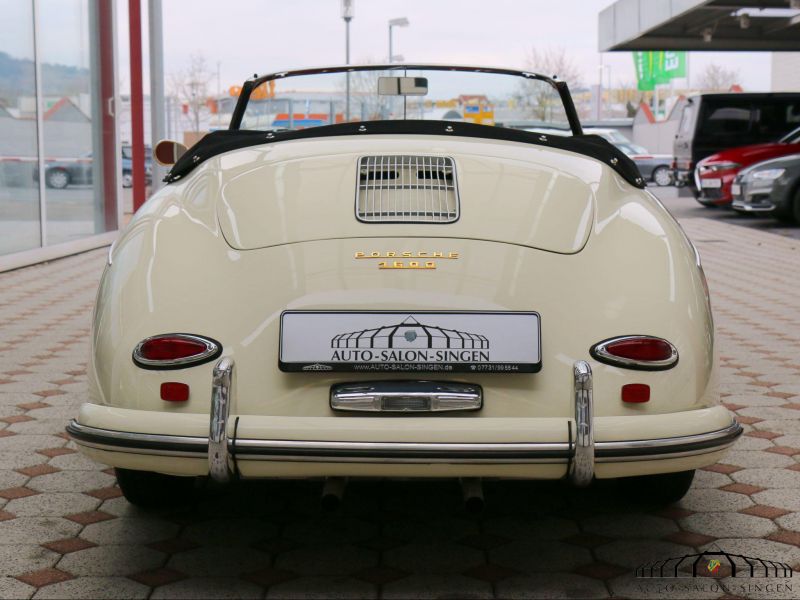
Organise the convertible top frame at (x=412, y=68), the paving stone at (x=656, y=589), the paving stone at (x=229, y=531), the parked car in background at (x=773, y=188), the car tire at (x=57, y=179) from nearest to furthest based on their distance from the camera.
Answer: the paving stone at (x=656, y=589)
the paving stone at (x=229, y=531)
the convertible top frame at (x=412, y=68)
the car tire at (x=57, y=179)
the parked car in background at (x=773, y=188)

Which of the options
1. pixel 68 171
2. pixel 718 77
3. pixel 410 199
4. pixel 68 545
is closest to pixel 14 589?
pixel 68 545

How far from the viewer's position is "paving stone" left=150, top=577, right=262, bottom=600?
2717 millimetres

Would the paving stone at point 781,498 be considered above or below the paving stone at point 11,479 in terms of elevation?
below

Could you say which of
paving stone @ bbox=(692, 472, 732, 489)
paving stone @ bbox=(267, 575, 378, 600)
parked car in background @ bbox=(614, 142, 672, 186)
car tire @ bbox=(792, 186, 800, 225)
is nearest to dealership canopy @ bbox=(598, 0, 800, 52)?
car tire @ bbox=(792, 186, 800, 225)

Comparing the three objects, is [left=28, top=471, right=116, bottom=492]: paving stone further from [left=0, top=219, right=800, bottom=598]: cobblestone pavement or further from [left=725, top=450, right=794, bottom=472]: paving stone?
[left=725, top=450, right=794, bottom=472]: paving stone

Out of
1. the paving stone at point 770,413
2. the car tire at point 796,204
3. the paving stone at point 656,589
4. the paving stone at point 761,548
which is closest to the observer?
the paving stone at point 656,589

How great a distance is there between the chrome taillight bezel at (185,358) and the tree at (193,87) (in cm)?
6557

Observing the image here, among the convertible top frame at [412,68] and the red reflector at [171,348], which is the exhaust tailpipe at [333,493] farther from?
the convertible top frame at [412,68]

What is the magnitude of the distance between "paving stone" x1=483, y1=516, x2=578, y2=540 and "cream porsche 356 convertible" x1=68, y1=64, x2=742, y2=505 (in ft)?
1.94

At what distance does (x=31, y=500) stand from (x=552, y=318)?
1875 mm

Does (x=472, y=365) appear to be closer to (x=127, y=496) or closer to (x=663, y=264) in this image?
A: (x=663, y=264)

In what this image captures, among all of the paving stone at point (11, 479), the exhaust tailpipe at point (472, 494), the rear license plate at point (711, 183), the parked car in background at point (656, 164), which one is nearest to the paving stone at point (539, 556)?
the exhaust tailpipe at point (472, 494)

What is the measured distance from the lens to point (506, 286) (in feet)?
8.94

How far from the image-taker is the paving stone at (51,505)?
340 centimetres
